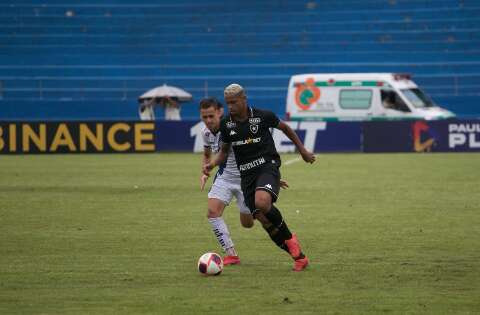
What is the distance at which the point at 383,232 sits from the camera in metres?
13.6

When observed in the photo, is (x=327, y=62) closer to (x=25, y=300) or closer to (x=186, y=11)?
(x=186, y=11)

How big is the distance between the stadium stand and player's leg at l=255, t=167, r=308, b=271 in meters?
32.7

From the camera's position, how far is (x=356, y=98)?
37625 millimetres

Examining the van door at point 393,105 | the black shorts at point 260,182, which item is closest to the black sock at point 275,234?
the black shorts at point 260,182

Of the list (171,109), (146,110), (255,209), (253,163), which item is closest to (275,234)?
(255,209)

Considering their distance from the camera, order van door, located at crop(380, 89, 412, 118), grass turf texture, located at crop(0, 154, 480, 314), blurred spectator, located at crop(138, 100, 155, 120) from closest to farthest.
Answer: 1. grass turf texture, located at crop(0, 154, 480, 314)
2. van door, located at crop(380, 89, 412, 118)
3. blurred spectator, located at crop(138, 100, 155, 120)

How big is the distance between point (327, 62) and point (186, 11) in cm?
688

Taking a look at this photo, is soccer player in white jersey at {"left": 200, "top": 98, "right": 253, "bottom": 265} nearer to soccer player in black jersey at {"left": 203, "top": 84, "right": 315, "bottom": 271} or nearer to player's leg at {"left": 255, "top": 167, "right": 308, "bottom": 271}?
soccer player in black jersey at {"left": 203, "top": 84, "right": 315, "bottom": 271}

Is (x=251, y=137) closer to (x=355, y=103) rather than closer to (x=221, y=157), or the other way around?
(x=221, y=157)

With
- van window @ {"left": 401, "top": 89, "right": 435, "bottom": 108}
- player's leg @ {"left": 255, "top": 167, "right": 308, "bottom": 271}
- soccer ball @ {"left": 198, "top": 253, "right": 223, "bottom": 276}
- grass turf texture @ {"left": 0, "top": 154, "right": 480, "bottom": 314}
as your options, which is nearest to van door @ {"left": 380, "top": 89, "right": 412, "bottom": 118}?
van window @ {"left": 401, "top": 89, "right": 435, "bottom": 108}

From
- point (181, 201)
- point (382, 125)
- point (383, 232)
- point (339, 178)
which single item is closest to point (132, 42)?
point (382, 125)

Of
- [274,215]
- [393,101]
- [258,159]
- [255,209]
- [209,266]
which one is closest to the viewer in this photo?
[209,266]

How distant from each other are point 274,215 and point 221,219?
3.57 ft

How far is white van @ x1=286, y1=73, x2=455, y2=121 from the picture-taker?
3719 centimetres
